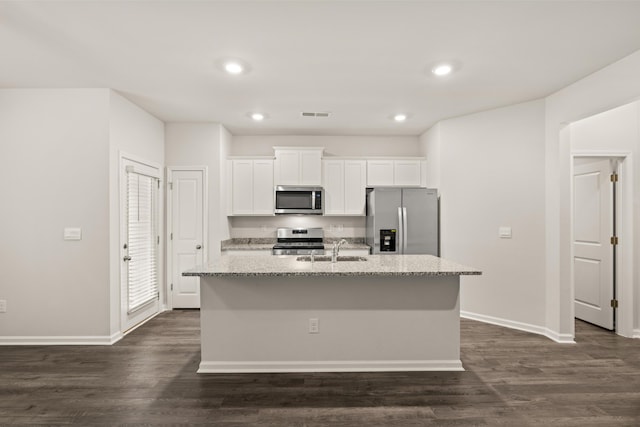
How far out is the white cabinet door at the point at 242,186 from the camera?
534 cm

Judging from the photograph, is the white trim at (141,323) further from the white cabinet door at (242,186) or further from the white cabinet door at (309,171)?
the white cabinet door at (309,171)

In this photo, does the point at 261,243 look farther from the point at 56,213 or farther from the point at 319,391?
the point at 319,391

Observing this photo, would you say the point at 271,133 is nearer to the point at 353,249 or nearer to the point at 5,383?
the point at 353,249

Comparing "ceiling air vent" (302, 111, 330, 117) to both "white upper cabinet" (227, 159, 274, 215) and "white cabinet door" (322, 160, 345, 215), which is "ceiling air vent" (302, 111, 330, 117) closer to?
"white cabinet door" (322, 160, 345, 215)

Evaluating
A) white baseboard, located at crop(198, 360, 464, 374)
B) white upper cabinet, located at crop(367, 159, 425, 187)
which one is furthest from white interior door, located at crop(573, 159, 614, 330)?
white baseboard, located at crop(198, 360, 464, 374)

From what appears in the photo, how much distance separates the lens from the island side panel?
2.97 m

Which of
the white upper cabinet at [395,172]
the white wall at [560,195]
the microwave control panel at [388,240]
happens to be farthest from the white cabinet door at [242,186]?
the white wall at [560,195]

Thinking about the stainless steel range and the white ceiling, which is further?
the stainless steel range

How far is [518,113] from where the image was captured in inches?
163

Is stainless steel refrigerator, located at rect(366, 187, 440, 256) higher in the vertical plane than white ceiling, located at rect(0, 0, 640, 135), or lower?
lower

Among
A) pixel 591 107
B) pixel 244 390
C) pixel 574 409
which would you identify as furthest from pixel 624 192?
pixel 244 390

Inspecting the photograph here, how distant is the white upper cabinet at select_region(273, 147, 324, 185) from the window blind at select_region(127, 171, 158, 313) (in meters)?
1.81

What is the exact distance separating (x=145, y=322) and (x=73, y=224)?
154 centimetres

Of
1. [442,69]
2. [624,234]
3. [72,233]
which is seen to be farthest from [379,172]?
[72,233]
